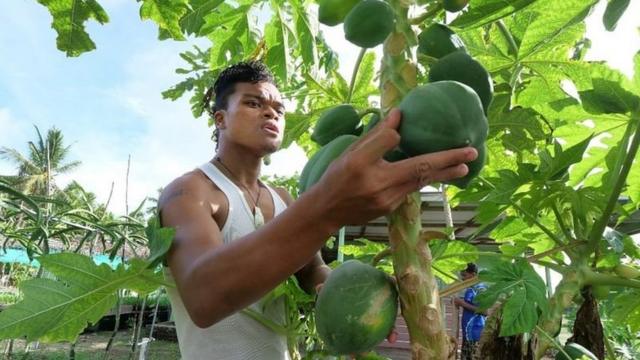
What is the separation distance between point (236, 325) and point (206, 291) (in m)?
0.69

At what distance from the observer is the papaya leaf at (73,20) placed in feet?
5.58

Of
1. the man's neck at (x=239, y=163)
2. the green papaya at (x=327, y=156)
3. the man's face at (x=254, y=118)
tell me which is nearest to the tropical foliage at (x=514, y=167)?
the green papaya at (x=327, y=156)

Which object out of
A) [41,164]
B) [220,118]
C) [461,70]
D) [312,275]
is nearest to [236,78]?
→ [220,118]

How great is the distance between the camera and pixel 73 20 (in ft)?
5.65

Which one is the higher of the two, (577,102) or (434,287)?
(577,102)

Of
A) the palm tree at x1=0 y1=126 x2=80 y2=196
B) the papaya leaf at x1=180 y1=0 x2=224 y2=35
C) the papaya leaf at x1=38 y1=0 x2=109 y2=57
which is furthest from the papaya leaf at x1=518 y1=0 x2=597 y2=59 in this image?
the palm tree at x1=0 y1=126 x2=80 y2=196

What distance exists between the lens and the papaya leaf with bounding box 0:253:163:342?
130 centimetres

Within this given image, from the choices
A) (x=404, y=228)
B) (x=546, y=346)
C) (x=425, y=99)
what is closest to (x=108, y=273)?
(x=404, y=228)

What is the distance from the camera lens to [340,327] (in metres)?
1.01

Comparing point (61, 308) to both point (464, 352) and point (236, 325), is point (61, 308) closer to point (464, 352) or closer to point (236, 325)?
point (236, 325)

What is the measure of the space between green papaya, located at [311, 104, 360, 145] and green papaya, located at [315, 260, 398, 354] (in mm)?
316

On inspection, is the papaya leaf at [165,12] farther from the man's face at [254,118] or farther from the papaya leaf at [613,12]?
the papaya leaf at [613,12]

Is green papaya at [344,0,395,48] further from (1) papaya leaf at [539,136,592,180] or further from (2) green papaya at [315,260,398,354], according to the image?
(1) papaya leaf at [539,136,592,180]

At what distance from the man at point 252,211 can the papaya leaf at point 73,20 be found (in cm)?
54
